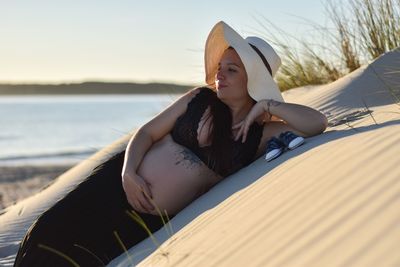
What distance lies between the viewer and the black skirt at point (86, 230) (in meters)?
3.76

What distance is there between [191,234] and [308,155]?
65 cm

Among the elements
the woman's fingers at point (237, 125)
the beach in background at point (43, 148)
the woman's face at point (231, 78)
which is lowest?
the beach in background at point (43, 148)

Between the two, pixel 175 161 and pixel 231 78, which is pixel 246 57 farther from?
pixel 175 161

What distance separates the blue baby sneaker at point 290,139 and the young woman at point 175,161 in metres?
0.07

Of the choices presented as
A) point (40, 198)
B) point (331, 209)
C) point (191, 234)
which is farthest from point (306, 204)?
point (40, 198)

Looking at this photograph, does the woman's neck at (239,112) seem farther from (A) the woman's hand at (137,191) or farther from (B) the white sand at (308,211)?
(A) the woman's hand at (137,191)

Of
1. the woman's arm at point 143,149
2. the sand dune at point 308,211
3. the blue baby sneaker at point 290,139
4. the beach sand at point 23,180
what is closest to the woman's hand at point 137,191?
the woman's arm at point 143,149

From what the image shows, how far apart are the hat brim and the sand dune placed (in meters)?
0.36

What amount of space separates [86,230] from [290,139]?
42.4 inches

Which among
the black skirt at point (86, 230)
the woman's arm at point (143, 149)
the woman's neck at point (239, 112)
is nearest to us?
the black skirt at point (86, 230)

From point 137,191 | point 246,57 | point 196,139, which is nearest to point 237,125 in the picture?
point 196,139

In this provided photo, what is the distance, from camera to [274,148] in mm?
3842

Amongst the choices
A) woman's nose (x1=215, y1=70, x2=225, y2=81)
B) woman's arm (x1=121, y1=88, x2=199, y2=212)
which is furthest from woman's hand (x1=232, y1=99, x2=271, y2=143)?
woman's arm (x1=121, y1=88, x2=199, y2=212)

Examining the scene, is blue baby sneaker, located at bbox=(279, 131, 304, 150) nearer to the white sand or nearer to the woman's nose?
the white sand
